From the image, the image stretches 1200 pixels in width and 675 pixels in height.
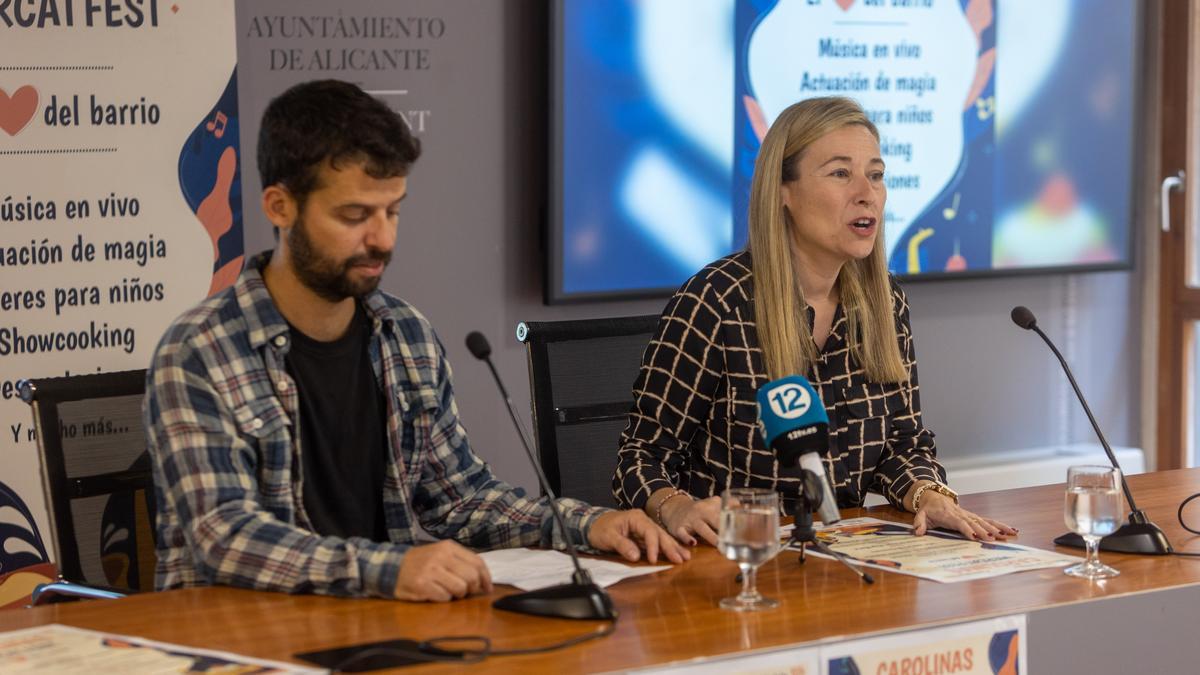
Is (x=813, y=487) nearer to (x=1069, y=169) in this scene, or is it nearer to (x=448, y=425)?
(x=448, y=425)

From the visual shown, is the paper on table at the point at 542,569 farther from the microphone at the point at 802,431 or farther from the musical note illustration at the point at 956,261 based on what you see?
the musical note illustration at the point at 956,261

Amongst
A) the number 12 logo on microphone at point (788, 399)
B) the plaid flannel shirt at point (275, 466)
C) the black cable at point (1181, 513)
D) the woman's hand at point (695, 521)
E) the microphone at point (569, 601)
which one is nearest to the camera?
the microphone at point (569, 601)

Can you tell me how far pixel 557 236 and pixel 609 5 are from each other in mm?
639

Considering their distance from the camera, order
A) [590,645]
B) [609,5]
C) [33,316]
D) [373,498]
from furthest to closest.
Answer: [609,5], [33,316], [373,498], [590,645]

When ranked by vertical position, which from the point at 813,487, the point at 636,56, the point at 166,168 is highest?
the point at 636,56

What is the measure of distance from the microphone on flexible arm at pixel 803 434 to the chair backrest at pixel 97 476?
1073 mm

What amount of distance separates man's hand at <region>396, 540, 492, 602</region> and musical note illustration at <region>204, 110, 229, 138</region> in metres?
1.89

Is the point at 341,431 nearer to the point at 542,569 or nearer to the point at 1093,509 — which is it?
the point at 542,569

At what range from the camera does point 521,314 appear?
4051 mm

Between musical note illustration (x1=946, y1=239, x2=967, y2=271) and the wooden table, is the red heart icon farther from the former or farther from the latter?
musical note illustration (x1=946, y1=239, x2=967, y2=271)

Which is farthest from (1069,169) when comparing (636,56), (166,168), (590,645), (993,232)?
(590,645)

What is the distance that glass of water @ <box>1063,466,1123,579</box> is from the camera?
2.03 meters

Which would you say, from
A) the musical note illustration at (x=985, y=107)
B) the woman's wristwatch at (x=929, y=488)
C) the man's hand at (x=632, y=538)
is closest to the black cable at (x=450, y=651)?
the man's hand at (x=632, y=538)

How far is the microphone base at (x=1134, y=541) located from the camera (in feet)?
7.17
